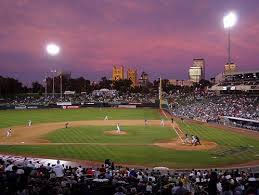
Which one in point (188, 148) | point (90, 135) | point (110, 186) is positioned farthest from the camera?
point (90, 135)

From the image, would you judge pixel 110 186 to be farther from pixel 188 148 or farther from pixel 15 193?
pixel 188 148

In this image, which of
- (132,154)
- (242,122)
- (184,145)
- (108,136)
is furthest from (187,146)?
(242,122)

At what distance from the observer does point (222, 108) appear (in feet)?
228

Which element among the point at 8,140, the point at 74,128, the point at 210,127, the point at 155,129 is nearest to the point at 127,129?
the point at 155,129

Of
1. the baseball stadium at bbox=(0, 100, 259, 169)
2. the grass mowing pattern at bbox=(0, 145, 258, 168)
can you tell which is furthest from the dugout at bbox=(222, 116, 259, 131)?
the grass mowing pattern at bbox=(0, 145, 258, 168)

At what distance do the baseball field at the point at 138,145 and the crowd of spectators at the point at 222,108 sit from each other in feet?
27.1

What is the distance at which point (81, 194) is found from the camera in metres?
12.5

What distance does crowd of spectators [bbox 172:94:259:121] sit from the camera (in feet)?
203

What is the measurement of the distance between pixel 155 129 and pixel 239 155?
19.1 metres

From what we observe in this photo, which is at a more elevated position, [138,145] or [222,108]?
[222,108]

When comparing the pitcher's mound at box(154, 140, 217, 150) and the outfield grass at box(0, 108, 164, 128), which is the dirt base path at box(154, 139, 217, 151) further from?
the outfield grass at box(0, 108, 164, 128)

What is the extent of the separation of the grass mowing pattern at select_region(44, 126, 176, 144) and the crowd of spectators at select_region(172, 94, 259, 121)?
13897 mm

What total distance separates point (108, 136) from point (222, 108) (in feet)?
101

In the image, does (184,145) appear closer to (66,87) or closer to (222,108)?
(222,108)
